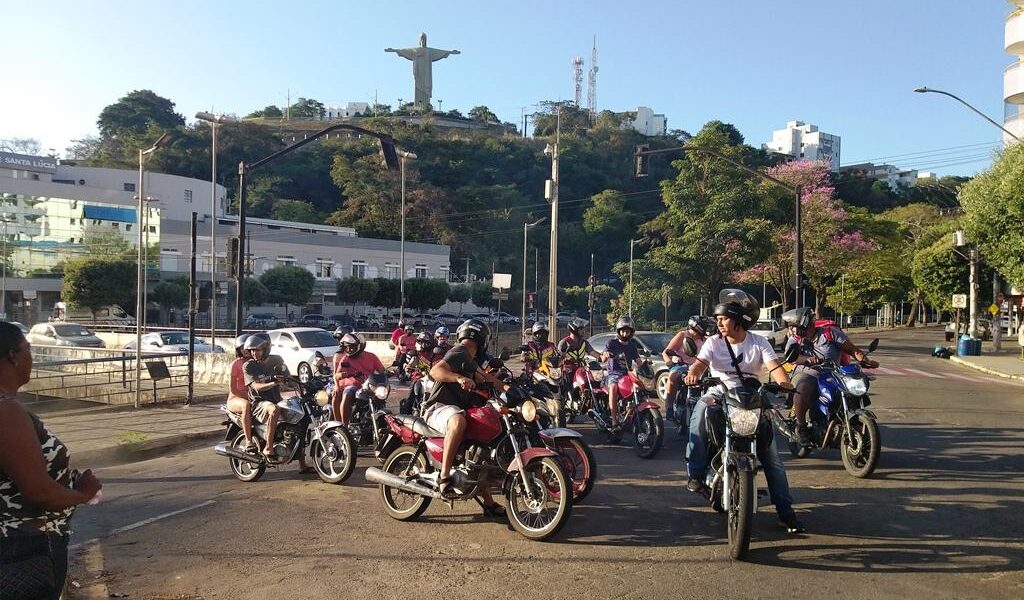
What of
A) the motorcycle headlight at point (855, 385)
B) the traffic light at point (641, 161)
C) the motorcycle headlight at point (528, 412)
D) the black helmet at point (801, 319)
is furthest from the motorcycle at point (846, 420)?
the traffic light at point (641, 161)

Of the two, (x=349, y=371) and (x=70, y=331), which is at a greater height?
(x=349, y=371)

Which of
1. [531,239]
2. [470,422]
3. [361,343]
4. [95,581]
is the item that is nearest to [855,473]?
[470,422]

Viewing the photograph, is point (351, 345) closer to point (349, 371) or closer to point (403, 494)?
point (349, 371)

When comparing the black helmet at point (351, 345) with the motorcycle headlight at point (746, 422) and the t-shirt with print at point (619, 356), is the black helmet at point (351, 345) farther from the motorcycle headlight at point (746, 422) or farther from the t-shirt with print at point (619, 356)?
the motorcycle headlight at point (746, 422)

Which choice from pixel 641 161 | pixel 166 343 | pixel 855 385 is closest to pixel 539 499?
pixel 855 385

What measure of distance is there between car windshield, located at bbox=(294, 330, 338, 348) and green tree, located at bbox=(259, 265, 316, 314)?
33.1 m

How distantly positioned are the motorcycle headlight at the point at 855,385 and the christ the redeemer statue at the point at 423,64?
159 m

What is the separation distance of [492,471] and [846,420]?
401 cm

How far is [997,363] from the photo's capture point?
2878 centimetres

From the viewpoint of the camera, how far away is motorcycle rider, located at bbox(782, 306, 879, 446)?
345 inches

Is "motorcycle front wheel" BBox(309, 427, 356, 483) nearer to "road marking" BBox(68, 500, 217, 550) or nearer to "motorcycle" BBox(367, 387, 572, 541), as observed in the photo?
"road marking" BBox(68, 500, 217, 550)

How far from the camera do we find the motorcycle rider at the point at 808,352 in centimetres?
877

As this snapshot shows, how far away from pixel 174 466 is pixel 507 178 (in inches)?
3658

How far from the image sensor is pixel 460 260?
79.7 meters
